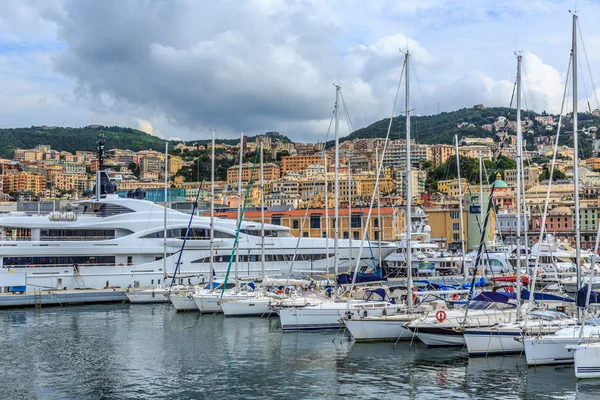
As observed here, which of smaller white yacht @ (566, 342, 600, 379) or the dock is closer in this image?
smaller white yacht @ (566, 342, 600, 379)

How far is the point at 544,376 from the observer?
19922 millimetres

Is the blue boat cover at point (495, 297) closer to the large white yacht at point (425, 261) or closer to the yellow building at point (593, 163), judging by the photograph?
the large white yacht at point (425, 261)

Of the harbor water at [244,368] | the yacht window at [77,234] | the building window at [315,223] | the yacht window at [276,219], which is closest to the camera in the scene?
the harbor water at [244,368]

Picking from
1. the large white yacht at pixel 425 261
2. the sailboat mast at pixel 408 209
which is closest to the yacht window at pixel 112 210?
the large white yacht at pixel 425 261

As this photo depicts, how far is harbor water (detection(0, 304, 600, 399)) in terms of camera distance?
18906 mm

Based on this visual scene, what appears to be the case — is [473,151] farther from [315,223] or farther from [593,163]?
[315,223]

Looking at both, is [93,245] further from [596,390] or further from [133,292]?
[596,390]

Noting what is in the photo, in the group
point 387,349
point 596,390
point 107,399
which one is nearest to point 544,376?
point 596,390

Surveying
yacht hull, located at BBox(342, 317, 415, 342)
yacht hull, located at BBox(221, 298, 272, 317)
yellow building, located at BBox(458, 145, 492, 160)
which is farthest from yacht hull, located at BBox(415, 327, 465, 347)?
yellow building, located at BBox(458, 145, 492, 160)

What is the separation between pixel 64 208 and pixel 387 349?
27.3 m

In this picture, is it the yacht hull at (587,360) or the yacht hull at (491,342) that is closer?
the yacht hull at (587,360)

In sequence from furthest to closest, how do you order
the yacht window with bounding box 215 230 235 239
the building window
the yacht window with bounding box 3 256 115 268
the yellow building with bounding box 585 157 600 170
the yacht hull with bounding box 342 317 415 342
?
1. the yellow building with bounding box 585 157 600 170
2. the building window
3. the yacht window with bounding box 215 230 235 239
4. the yacht window with bounding box 3 256 115 268
5. the yacht hull with bounding box 342 317 415 342

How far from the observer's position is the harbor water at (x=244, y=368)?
18.9 meters

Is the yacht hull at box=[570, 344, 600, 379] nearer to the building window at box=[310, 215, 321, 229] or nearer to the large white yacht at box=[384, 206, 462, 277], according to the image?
the large white yacht at box=[384, 206, 462, 277]
